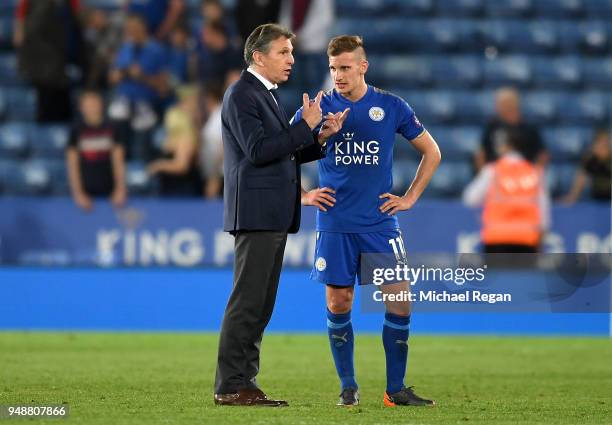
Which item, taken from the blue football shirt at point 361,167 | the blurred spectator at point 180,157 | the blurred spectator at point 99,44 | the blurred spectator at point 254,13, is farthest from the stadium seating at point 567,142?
the blue football shirt at point 361,167

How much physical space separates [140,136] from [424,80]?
369 centimetres

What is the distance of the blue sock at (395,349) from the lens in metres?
7.18

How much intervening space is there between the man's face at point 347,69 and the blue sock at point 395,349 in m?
1.19

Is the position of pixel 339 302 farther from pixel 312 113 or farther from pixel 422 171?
pixel 312 113

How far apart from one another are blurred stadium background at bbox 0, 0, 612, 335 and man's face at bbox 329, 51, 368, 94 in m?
5.52

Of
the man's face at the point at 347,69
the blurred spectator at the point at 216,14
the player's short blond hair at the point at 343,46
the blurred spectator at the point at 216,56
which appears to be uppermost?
the blurred spectator at the point at 216,14

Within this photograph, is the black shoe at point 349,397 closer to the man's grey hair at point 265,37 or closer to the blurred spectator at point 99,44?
the man's grey hair at point 265,37

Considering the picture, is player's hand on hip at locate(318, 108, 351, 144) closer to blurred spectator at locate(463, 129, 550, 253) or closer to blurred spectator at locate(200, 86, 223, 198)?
blurred spectator at locate(463, 129, 550, 253)

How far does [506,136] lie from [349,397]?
21.1 feet

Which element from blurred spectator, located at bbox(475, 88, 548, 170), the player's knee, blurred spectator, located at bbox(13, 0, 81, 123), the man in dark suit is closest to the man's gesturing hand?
the man in dark suit

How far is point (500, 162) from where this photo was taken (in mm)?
12422

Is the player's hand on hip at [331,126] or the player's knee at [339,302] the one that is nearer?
the player's hand on hip at [331,126]

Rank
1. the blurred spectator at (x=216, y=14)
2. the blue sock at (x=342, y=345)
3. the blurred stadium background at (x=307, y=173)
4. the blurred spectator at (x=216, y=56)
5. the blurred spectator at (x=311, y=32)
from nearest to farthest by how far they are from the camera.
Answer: the blue sock at (x=342, y=345)
the blurred stadium background at (x=307, y=173)
the blurred spectator at (x=216, y=56)
the blurred spectator at (x=216, y=14)
the blurred spectator at (x=311, y=32)

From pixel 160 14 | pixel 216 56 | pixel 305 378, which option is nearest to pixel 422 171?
pixel 305 378
